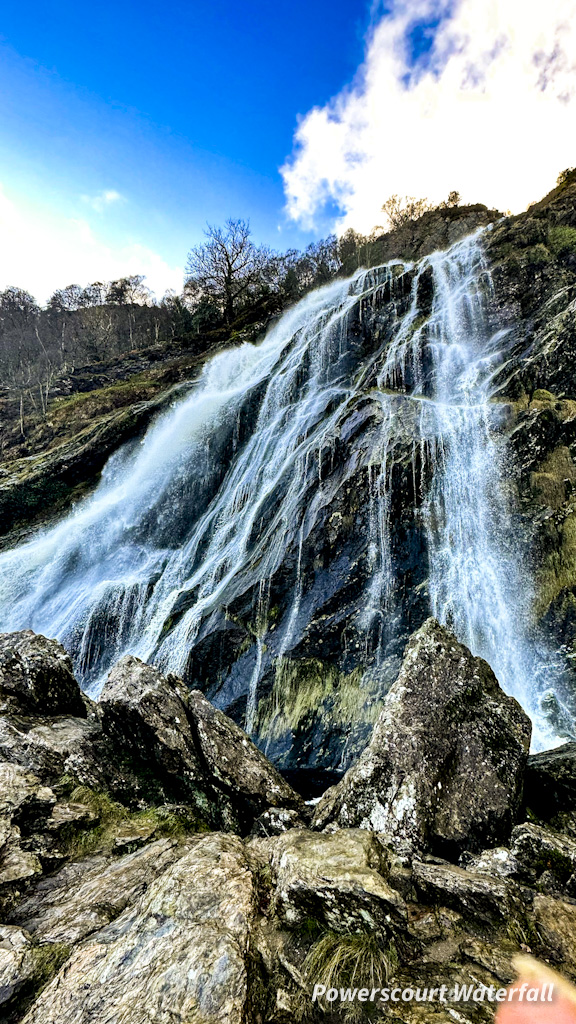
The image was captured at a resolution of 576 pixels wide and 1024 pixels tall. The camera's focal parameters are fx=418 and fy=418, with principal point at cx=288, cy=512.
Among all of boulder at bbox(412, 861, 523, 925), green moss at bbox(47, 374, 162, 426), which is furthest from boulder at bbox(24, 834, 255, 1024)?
green moss at bbox(47, 374, 162, 426)

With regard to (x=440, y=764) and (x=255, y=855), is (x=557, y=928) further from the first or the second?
(x=255, y=855)

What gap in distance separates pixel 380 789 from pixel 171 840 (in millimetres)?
2879

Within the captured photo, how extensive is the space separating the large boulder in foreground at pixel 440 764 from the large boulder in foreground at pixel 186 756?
3.65 feet

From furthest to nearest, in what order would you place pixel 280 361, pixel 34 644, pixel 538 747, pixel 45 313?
pixel 45 313
pixel 280 361
pixel 538 747
pixel 34 644

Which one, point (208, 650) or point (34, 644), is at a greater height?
point (34, 644)

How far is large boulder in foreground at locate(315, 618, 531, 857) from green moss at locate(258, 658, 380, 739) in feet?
16.6

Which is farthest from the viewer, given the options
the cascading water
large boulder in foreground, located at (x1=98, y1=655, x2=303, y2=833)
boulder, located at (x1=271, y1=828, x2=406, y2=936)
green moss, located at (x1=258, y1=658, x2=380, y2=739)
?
the cascading water

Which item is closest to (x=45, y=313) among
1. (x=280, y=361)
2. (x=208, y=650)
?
(x=280, y=361)

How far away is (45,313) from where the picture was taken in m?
67.4

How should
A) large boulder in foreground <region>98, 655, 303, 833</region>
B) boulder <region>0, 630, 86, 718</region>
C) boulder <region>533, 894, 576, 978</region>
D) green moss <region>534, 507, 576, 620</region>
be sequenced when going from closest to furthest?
boulder <region>533, 894, 576, 978</region> < large boulder in foreground <region>98, 655, 303, 833</region> < boulder <region>0, 630, 86, 718</region> < green moss <region>534, 507, 576, 620</region>

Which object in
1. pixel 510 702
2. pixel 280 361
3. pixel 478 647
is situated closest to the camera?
pixel 510 702

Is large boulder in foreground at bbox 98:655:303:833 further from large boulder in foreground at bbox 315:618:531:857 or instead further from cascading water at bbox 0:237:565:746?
cascading water at bbox 0:237:565:746

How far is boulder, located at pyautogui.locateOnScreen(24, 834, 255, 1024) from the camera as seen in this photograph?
2.93 meters

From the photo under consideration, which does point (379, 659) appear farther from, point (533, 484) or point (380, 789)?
point (533, 484)
